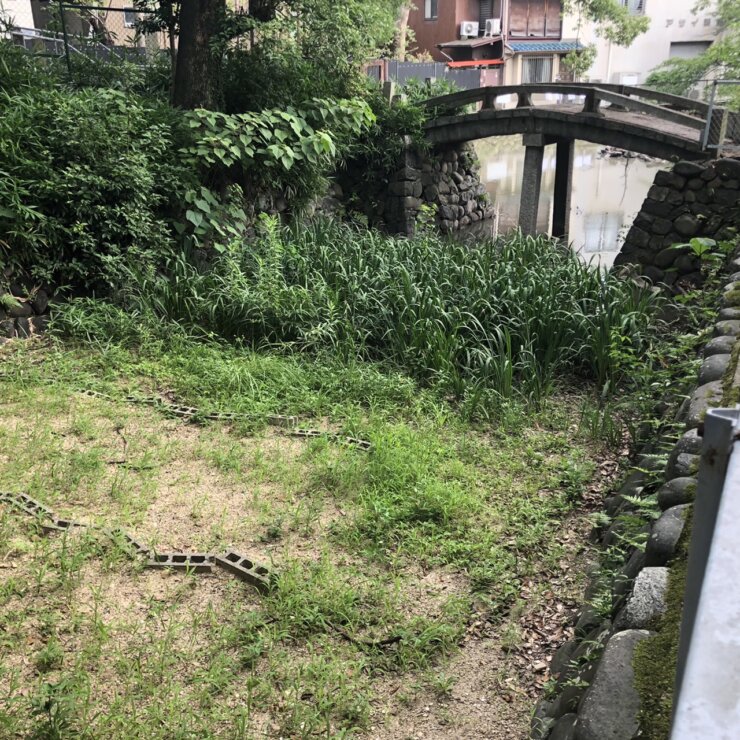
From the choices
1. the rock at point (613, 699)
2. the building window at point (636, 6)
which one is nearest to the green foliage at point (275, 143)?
the rock at point (613, 699)

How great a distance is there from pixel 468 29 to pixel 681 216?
20.2 meters

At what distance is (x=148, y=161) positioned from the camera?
6.86 m

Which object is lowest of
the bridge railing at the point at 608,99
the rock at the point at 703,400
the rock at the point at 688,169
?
the rock at the point at 703,400

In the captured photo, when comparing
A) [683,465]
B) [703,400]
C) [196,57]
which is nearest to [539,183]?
[196,57]

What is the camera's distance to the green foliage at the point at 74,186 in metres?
5.98

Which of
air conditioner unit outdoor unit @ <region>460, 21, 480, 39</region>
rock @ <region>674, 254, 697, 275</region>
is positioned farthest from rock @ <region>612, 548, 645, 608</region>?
air conditioner unit outdoor unit @ <region>460, 21, 480, 39</region>

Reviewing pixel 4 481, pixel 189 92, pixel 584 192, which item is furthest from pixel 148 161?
pixel 584 192

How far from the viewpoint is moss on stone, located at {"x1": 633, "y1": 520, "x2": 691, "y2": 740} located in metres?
1.48

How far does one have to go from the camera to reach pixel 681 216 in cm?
1030

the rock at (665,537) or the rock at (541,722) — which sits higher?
the rock at (665,537)

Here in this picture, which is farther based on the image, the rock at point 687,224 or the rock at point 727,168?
the rock at point 687,224

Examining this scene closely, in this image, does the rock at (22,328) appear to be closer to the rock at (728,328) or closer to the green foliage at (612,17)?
the rock at (728,328)

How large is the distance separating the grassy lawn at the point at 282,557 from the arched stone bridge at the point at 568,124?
24.2 feet

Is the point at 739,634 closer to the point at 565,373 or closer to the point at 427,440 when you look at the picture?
the point at 427,440
